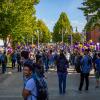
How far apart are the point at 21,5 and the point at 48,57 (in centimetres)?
1028

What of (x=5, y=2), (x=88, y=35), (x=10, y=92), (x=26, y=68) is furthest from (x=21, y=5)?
(x=88, y=35)

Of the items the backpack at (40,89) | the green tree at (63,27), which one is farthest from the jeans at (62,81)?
the green tree at (63,27)

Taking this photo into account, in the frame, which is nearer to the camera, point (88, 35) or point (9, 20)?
point (9, 20)

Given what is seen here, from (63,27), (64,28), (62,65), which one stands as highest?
(63,27)

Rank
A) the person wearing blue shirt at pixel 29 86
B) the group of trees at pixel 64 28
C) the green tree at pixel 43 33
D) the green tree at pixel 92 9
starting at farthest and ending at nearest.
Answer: the green tree at pixel 43 33 → the group of trees at pixel 64 28 → the green tree at pixel 92 9 → the person wearing blue shirt at pixel 29 86

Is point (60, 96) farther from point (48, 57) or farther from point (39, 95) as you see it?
point (48, 57)

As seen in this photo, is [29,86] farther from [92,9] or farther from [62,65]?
[92,9]

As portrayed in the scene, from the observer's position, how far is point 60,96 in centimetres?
1959

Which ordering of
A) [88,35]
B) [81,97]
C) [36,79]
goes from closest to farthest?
[36,79] < [81,97] < [88,35]

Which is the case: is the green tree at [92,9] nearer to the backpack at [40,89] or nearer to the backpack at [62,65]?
the backpack at [62,65]

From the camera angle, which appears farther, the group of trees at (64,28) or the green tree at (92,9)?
the group of trees at (64,28)

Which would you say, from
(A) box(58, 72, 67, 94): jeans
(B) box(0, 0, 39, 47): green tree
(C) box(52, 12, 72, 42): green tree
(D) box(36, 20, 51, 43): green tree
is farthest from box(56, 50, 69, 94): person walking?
(D) box(36, 20, 51, 43): green tree

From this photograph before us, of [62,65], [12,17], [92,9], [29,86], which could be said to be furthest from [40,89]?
[12,17]

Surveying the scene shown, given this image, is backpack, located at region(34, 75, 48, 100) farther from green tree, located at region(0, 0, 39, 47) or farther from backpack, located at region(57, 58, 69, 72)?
green tree, located at region(0, 0, 39, 47)
